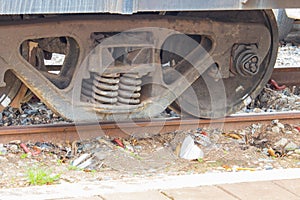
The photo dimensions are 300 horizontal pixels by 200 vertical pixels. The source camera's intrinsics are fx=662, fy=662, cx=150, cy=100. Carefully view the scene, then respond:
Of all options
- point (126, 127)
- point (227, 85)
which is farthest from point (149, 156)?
point (227, 85)

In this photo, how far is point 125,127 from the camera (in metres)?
6.10

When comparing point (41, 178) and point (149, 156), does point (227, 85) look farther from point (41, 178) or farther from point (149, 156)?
point (41, 178)

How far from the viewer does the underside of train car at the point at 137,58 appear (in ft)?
18.0

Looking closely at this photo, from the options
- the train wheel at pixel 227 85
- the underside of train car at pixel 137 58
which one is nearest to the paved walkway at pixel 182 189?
the underside of train car at pixel 137 58

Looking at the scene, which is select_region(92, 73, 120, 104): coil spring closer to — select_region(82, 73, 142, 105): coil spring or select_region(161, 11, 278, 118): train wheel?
select_region(82, 73, 142, 105): coil spring

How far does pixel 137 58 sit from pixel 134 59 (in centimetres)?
3

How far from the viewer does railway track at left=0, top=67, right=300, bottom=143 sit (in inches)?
228

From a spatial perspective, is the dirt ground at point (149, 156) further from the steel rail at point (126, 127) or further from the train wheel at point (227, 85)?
the train wheel at point (227, 85)

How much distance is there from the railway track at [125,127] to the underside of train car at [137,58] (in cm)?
12

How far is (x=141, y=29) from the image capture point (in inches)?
225

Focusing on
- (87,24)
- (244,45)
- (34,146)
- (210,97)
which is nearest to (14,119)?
(34,146)

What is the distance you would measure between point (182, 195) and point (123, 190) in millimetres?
397

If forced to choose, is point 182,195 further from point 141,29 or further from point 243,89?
point 243,89

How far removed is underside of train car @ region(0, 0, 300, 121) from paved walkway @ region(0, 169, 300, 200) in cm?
118
